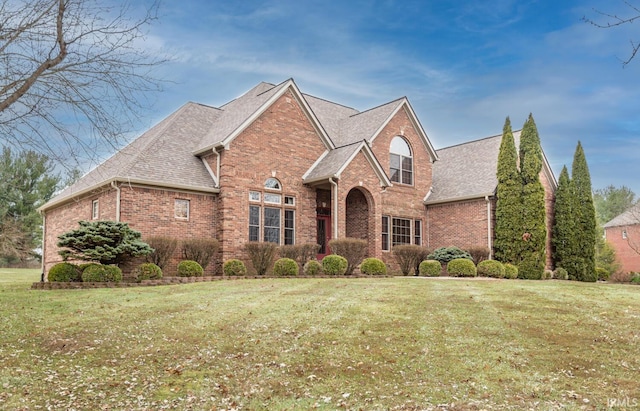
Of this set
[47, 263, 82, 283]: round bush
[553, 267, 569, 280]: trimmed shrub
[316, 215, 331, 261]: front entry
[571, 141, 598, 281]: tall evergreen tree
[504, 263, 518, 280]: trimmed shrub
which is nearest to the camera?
[47, 263, 82, 283]: round bush

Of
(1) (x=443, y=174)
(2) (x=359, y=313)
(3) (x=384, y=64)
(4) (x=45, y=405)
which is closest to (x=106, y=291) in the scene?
(2) (x=359, y=313)

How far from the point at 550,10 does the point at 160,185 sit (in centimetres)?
1302

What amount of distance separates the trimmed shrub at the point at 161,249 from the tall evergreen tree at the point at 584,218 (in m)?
18.7

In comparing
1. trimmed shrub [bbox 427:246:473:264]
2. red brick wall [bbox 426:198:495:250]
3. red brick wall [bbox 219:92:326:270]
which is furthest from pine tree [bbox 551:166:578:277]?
red brick wall [bbox 219:92:326:270]

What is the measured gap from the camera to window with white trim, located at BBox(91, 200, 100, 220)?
19609mm

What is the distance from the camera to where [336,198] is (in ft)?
68.6

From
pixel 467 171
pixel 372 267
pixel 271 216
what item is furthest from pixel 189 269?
pixel 467 171

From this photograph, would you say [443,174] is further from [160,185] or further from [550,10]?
[550,10]

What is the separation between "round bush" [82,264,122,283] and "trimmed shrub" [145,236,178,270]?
1.98 m

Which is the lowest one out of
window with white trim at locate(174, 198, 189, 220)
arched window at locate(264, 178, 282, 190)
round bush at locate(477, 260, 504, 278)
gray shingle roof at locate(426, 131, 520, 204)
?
round bush at locate(477, 260, 504, 278)

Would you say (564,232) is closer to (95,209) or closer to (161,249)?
(161,249)

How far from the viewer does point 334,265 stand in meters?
18.9

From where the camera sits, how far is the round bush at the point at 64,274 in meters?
14.6

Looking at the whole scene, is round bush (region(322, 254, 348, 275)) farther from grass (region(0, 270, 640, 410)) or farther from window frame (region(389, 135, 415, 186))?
window frame (region(389, 135, 415, 186))
